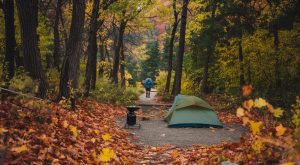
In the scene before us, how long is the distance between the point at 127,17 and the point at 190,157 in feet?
66.7

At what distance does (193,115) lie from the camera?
14508mm

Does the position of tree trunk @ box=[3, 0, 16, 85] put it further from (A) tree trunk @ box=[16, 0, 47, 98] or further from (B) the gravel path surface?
(B) the gravel path surface

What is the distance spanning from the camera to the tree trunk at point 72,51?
1242cm

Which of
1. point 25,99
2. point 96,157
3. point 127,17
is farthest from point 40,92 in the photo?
point 127,17

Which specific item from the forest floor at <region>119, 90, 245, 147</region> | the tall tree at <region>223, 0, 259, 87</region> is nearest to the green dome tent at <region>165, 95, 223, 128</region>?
the forest floor at <region>119, 90, 245, 147</region>

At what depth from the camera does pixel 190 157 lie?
828 centimetres

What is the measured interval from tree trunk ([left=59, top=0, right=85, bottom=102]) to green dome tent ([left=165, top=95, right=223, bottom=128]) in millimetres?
4420

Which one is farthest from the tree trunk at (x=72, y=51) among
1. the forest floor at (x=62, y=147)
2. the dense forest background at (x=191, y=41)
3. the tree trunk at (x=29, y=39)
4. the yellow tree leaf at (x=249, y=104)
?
the yellow tree leaf at (x=249, y=104)

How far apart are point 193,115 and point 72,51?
5328 mm

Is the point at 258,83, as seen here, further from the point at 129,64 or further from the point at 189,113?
the point at 129,64

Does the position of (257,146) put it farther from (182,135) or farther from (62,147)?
(182,135)

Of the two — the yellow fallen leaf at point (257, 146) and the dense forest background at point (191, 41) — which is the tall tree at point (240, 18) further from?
the yellow fallen leaf at point (257, 146)

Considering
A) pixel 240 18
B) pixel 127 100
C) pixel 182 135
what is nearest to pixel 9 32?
pixel 182 135

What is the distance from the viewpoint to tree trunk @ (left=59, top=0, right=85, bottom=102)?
12422 mm
